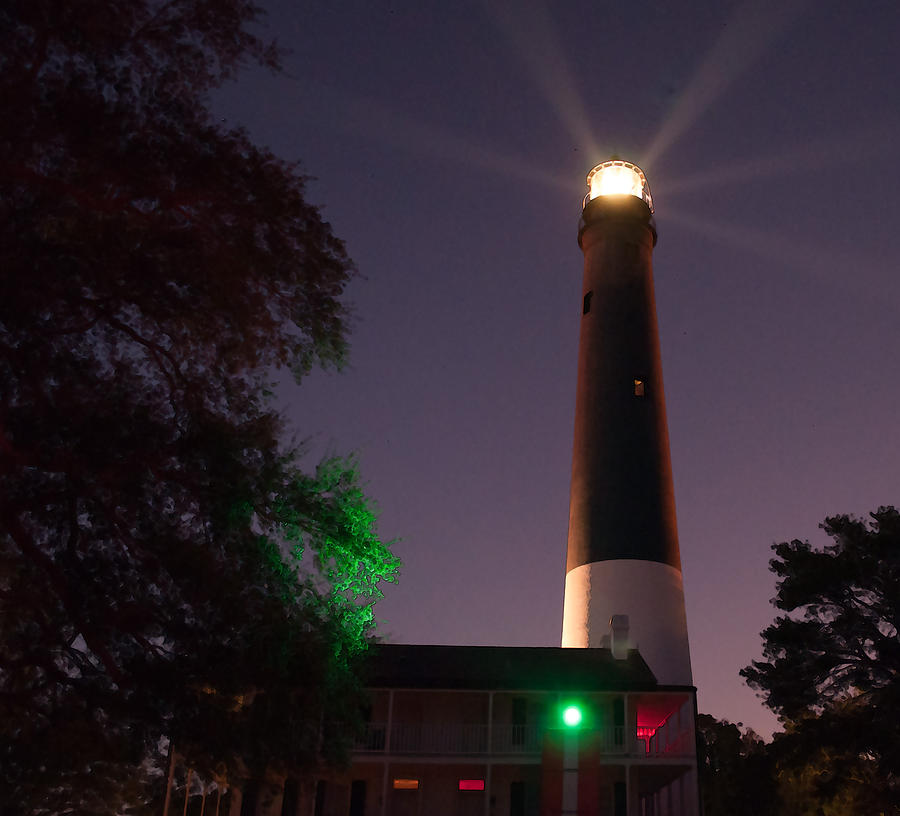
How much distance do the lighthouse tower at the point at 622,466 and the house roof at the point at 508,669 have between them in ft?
4.21

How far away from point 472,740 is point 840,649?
425 inches

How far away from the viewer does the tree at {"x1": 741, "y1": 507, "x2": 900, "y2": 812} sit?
25.7 m

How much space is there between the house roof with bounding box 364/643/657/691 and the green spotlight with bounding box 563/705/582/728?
24.1ft

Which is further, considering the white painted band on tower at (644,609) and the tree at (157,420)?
the white painted band on tower at (644,609)

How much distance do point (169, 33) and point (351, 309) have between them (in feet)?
13.1

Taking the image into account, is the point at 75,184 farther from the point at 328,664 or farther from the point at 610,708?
the point at 610,708

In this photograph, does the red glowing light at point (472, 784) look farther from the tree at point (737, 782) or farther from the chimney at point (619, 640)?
the tree at point (737, 782)

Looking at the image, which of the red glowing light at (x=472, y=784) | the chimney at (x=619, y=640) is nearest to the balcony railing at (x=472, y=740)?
the red glowing light at (x=472, y=784)

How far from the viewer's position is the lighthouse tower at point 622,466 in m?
28.1

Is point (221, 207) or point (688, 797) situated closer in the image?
point (221, 207)

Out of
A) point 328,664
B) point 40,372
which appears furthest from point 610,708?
point 40,372

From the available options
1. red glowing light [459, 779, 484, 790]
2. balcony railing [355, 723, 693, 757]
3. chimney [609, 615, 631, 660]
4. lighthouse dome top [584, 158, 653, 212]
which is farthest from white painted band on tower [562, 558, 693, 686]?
lighthouse dome top [584, 158, 653, 212]

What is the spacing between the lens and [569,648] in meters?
28.2

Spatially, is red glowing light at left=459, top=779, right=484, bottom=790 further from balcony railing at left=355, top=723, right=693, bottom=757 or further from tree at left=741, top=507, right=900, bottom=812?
tree at left=741, top=507, right=900, bottom=812
